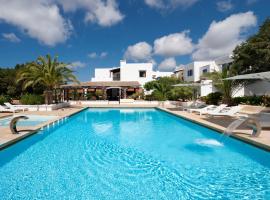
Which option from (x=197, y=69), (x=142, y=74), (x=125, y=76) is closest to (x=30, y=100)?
(x=125, y=76)

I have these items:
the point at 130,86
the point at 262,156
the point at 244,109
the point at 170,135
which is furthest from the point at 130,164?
the point at 130,86

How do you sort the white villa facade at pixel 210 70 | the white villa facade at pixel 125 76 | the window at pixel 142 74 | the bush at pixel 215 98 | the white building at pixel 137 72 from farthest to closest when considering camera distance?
1. the window at pixel 142 74
2. the white building at pixel 137 72
3. the white villa facade at pixel 125 76
4. the white villa facade at pixel 210 70
5. the bush at pixel 215 98

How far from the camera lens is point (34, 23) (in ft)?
102

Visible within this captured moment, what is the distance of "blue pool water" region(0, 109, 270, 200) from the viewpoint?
5484mm

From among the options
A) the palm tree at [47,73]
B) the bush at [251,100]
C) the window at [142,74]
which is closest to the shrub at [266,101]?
the bush at [251,100]

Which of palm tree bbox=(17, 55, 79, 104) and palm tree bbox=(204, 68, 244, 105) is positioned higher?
palm tree bbox=(17, 55, 79, 104)

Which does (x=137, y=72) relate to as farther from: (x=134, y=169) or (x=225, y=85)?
(x=134, y=169)

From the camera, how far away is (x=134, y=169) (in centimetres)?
707

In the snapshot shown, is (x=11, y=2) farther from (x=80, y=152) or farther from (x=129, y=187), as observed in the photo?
(x=129, y=187)

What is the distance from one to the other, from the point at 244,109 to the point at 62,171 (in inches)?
725

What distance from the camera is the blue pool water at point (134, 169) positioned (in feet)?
18.0

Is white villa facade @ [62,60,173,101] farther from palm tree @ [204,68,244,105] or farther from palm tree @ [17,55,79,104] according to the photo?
palm tree @ [204,68,244,105]

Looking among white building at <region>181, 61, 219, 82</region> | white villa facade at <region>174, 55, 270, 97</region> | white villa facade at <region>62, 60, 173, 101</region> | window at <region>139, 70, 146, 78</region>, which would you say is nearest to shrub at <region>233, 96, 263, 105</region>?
white villa facade at <region>174, 55, 270, 97</region>

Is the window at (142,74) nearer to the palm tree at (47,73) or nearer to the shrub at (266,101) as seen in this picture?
the palm tree at (47,73)
